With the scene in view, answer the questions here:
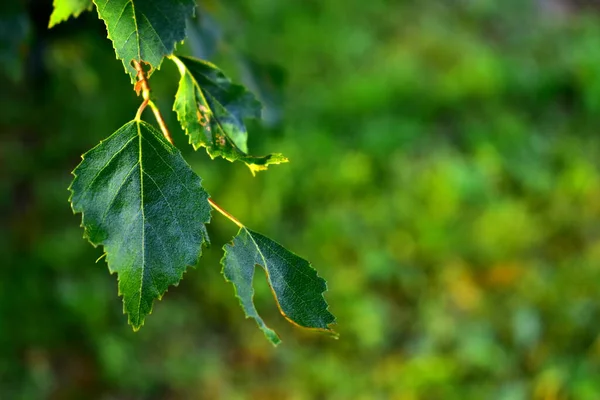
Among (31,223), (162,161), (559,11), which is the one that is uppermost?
(162,161)

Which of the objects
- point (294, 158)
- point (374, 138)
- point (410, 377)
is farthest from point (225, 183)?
point (410, 377)

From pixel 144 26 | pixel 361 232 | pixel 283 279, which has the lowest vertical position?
pixel 361 232

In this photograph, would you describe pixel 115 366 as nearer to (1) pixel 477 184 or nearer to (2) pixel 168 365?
(2) pixel 168 365

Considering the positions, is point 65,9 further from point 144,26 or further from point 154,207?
point 154,207

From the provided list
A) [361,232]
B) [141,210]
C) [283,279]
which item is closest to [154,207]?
[141,210]

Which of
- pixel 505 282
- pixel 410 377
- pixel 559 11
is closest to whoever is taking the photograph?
pixel 410 377

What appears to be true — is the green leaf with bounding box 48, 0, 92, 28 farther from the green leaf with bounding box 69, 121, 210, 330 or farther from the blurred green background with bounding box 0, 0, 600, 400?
the blurred green background with bounding box 0, 0, 600, 400
